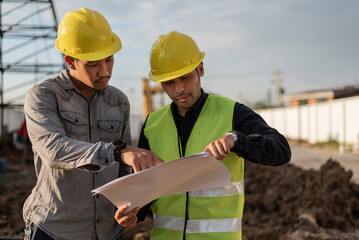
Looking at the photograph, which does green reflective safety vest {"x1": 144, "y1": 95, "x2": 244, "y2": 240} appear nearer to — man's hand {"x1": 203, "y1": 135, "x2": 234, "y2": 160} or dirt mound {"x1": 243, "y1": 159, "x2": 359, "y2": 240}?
man's hand {"x1": 203, "y1": 135, "x2": 234, "y2": 160}

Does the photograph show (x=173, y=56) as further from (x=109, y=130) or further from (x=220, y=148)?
(x=220, y=148)

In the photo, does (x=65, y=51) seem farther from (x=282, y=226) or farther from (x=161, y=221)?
(x=282, y=226)

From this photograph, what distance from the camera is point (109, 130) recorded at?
105 inches

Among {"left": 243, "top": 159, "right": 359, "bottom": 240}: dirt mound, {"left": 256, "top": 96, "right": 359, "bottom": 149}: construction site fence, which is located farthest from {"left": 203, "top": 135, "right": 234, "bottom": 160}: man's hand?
{"left": 256, "top": 96, "right": 359, "bottom": 149}: construction site fence

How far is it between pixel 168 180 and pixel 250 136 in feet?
1.71

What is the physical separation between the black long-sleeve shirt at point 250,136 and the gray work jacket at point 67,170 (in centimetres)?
35

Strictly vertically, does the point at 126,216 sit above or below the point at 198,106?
below

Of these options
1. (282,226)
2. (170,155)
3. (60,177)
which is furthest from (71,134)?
(282,226)

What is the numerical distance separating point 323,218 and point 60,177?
4937mm

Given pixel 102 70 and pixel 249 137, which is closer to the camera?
pixel 249 137

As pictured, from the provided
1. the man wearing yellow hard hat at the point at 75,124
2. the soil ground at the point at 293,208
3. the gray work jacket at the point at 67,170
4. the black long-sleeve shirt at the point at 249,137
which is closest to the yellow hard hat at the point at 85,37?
the man wearing yellow hard hat at the point at 75,124

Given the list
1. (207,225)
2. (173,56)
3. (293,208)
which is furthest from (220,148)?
(293,208)

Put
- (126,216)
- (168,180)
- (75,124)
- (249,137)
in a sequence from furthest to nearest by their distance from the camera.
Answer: (75,124) < (126,216) < (249,137) < (168,180)

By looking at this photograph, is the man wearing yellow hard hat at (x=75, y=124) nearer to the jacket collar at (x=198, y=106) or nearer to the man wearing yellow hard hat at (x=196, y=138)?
the man wearing yellow hard hat at (x=196, y=138)
